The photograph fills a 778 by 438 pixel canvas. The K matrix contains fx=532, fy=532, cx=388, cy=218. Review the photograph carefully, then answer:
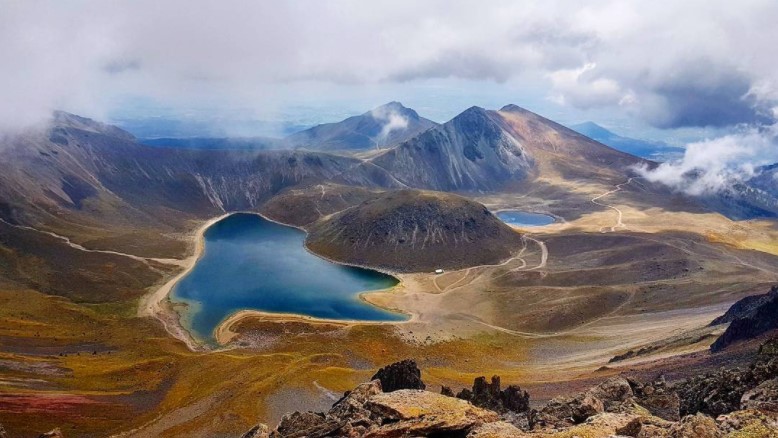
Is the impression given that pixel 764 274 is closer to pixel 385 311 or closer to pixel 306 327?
pixel 385 311

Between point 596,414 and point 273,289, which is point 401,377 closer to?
point 596,414

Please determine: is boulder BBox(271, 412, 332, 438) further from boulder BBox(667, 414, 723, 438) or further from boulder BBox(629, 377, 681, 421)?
boulder BBox(629, 377, 681, 421)

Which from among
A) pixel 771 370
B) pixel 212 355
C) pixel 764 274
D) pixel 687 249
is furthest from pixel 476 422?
pixel 687 249

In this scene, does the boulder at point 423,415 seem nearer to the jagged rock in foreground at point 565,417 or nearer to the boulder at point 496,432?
the jagged rock in foreground at point 565,417

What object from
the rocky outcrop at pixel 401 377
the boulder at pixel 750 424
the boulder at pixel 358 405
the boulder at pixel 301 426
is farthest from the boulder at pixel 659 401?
the rocky outcrop at pixel 401 377

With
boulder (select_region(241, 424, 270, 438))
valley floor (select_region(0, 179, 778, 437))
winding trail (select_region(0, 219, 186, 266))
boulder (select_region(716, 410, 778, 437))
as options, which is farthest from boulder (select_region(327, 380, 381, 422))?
winding trail (select_region(0, 219, 186, 266))
